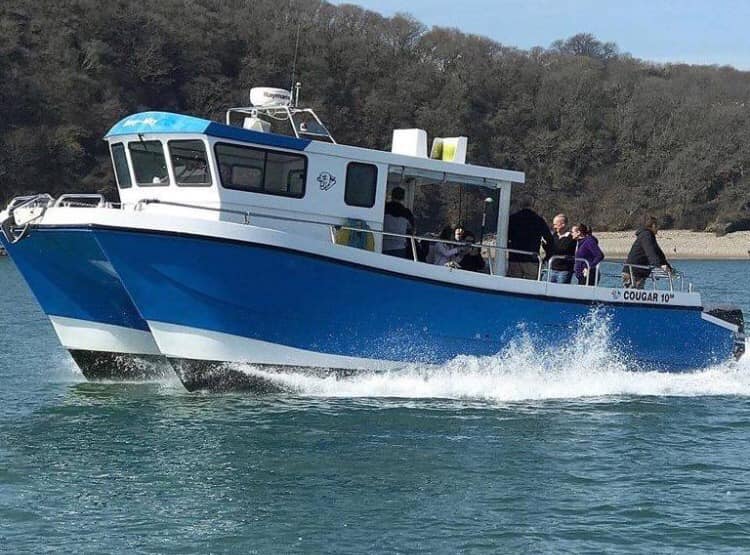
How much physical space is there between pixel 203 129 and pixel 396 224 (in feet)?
9.12

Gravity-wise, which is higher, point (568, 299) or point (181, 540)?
point (568, 299)

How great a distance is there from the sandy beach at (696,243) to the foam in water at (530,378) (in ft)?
204

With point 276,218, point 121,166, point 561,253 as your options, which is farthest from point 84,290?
point 561,253

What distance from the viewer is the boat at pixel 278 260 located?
41.0 ft

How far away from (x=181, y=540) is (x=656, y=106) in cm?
8971

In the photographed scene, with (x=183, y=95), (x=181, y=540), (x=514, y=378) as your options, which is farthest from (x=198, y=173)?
(x=183, y=95)

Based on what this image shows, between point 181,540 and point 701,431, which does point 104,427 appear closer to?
point 181,540

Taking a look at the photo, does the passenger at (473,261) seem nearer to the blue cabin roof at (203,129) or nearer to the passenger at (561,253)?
the passenger at (561,253)

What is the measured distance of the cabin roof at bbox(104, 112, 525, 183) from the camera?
42.6 feet

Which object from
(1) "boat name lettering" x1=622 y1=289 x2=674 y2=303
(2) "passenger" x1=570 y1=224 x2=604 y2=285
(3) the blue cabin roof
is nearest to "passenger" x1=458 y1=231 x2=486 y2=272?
(2) "passenger" x1=570 y1=224 x2=604 y2=285

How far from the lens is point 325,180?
44.1 ft

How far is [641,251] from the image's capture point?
16.0 metres

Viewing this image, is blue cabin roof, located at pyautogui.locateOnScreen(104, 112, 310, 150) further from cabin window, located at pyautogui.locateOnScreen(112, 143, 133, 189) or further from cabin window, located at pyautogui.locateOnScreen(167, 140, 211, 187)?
cabin window, located at pyautogui.locateOnScreen(112, 143, 133, 189)

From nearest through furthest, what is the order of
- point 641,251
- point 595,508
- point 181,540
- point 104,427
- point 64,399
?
point 181,540 → point 595,508 → point 104,427 → point 64,399 → point 641,251
